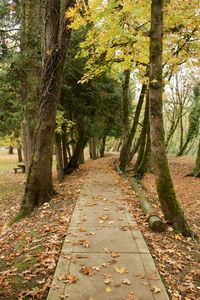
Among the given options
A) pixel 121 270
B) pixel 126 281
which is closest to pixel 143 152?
pixel 121 270

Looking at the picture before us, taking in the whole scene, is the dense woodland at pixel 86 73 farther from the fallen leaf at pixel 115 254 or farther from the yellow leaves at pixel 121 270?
the fallen leaf at pixel 115 254

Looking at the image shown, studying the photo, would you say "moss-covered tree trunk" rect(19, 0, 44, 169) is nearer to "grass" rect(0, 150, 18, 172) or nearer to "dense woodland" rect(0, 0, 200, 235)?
"dense woodland" rect(0, 0, 200, 235)

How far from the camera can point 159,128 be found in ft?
22.9

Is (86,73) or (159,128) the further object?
(86,73)

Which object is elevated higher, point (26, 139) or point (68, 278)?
point (26, 139)

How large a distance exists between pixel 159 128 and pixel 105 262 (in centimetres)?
306

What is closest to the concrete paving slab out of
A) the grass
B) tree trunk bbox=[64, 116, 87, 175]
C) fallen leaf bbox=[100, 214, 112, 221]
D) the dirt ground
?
the dirt ground

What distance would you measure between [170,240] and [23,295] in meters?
3.24

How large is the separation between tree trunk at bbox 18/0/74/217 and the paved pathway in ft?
5.80

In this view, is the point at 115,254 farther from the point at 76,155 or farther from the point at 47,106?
the point at 76,155

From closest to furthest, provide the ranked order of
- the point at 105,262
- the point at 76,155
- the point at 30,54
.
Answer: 1. the point at 105,262
2. the point at 30,54
3. the point at 76,155

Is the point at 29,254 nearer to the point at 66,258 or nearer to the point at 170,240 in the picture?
the point at 66,258

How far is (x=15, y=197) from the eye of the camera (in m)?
14.2

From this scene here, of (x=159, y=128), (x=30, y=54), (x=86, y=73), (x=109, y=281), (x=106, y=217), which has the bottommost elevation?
(x=109, y=281)
